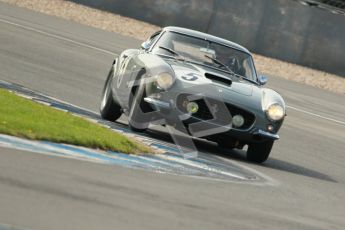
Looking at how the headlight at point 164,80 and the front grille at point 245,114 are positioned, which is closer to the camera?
the headlight at point 164,80

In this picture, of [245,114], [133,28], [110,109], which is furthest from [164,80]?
[133,28]

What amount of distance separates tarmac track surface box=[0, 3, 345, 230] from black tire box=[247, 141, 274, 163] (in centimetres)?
15

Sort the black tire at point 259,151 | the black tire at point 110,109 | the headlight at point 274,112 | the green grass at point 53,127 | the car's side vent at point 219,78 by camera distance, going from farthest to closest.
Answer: the black tire at point 110,109 < the car's side vent at point 219,78 < the black tire at point 259,151 < the headlight at point 274,112 < the green grass at point 53,127

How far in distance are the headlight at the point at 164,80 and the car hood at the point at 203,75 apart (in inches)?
6.4

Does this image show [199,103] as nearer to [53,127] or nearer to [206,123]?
[206,123]

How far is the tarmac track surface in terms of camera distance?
21.8 ft

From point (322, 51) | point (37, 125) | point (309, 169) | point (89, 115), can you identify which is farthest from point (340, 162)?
point (322, 51)

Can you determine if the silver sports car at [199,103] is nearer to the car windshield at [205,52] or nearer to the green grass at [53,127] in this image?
the car windshield at [205,52]

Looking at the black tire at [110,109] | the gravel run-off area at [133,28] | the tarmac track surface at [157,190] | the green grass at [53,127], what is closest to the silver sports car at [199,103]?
the black tire at [110,109]

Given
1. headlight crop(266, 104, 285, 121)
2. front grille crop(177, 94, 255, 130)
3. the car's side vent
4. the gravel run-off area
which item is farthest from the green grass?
the gravel run-off area

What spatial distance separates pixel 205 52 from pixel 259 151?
1536mm

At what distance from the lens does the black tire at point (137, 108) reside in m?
11.4

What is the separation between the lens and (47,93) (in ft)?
44.9

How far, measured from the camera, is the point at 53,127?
979 cm
